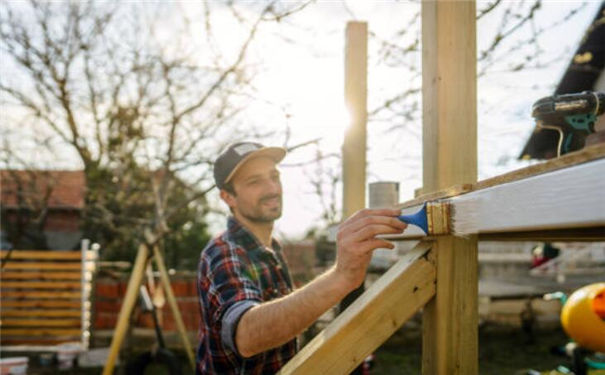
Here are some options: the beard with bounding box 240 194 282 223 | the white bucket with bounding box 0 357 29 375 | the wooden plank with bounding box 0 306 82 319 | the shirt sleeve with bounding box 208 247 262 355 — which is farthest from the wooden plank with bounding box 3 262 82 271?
the shirt sleeve with bounding box 208 247 262 355

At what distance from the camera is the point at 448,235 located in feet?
3.68

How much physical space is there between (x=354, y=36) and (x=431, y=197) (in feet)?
4.98

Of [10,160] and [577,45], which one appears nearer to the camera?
[577,45]

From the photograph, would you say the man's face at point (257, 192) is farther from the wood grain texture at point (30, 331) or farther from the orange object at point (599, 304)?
the wood grain texture at point (30, 331)

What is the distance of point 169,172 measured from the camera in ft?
15.8

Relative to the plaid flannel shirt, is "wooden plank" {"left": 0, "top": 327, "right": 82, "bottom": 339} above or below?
below

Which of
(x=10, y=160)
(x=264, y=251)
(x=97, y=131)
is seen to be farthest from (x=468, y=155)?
(x=10, y=160)

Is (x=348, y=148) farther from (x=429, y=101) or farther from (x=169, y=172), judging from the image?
(x=169, y=172)

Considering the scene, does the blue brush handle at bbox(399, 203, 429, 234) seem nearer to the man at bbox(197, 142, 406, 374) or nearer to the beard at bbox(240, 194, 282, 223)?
the man at bbox(197, 142, 406, 374)

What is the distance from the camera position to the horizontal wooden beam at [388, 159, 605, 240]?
0.62m

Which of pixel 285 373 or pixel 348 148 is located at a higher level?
pixel 348 148

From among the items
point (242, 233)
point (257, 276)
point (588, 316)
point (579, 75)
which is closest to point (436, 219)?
point (257, 276)

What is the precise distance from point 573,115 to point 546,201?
15.8 inches

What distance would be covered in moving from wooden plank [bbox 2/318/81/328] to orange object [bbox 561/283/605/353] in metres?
7.11
